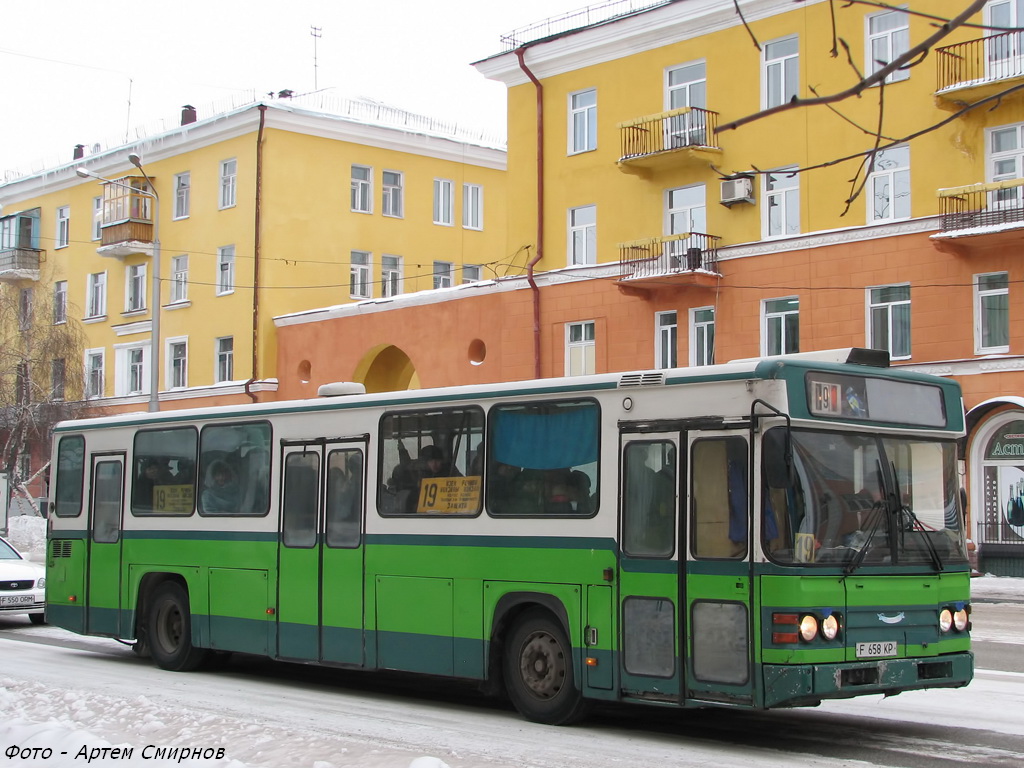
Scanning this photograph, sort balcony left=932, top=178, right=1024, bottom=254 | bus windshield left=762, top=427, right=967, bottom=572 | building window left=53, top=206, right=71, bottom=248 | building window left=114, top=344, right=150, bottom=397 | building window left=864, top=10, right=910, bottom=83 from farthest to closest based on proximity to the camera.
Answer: building window left=53, top=206, right=71, bottom=248 < building window left=114, top=344, right=150, bottom=397 < building window left=864, top=10, right=910, bottom=83 < balcony left=932, top=178, right=1024, bottom=254 < bus windshield left=762, top=427, right=967, bottom=572

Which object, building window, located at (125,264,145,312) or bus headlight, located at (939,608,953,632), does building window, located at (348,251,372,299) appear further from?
bus headlight, located at (939,608,953,632)

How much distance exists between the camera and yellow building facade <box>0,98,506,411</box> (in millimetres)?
42875

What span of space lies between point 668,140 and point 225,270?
17.8m

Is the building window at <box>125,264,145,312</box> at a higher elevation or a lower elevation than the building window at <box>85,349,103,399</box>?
higher

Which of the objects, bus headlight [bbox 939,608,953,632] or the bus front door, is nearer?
bus headlight [bbox 939,608,953,632]

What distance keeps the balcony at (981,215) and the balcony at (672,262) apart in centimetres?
555

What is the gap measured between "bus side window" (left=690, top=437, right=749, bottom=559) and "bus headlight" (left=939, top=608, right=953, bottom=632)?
1.66m

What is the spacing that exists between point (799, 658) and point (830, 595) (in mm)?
489

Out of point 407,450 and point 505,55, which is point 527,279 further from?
point 407,450

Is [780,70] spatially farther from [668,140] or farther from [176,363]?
[176,363]

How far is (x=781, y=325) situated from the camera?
29938 mm

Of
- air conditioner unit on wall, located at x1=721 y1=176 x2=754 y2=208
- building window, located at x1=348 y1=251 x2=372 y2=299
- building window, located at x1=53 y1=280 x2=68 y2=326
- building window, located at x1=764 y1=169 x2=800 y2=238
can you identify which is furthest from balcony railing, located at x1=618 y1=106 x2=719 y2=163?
building window, located at x1=53 y1=280 x2=68 y2=326

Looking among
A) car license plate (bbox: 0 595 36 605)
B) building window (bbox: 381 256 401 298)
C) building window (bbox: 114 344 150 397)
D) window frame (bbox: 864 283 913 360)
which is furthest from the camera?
building window (bbox: 114 344 150 397)

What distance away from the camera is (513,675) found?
10922mm
